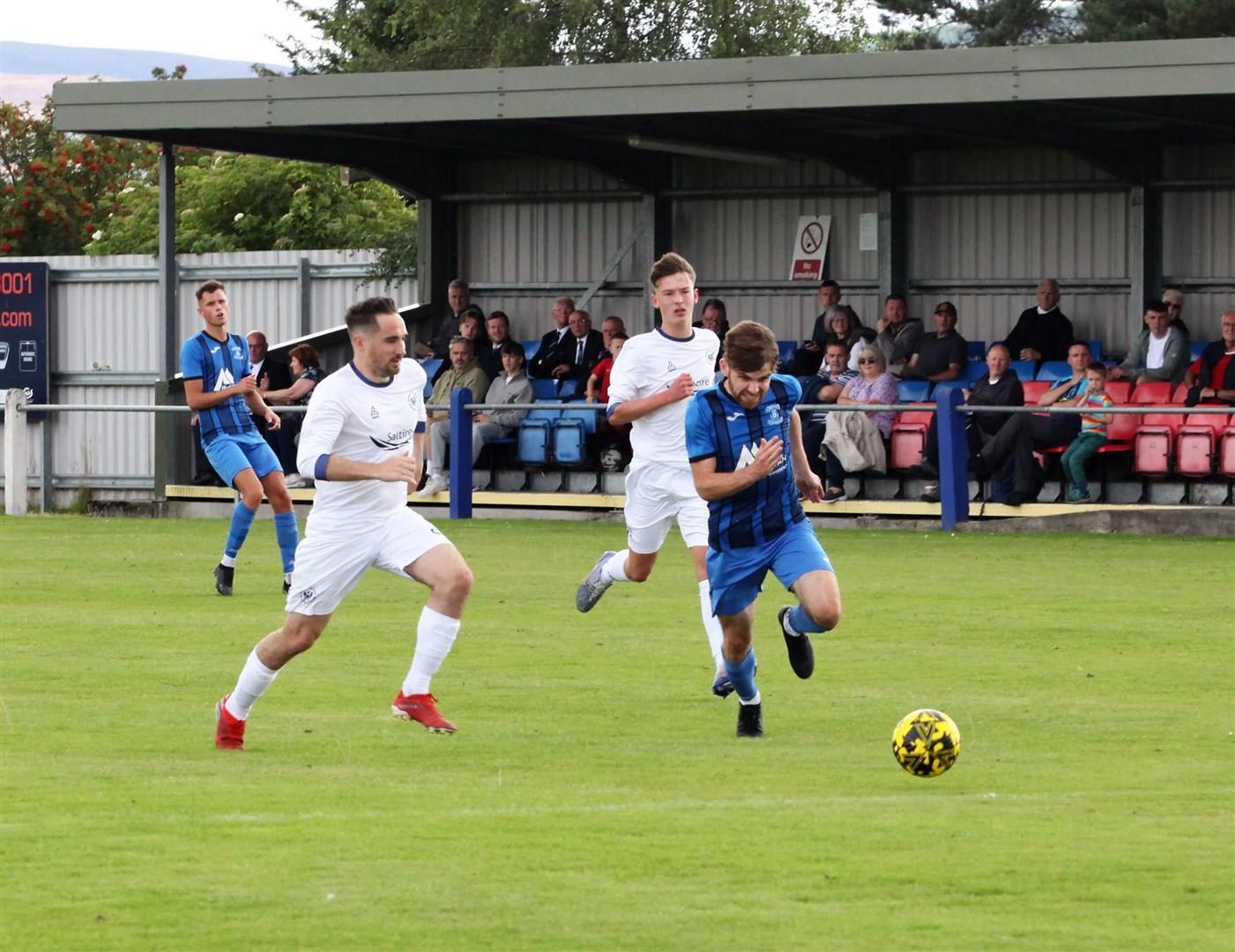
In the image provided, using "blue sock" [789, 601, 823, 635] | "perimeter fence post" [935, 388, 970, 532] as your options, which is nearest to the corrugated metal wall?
"perimeter fence post" [935, 388, 970, 532]

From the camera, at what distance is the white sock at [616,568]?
11.5 m

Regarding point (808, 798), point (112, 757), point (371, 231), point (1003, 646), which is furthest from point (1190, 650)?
point (371, 231)

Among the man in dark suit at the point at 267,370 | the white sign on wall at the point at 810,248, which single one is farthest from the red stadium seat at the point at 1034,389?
the man in dark suit at the point at 267,370

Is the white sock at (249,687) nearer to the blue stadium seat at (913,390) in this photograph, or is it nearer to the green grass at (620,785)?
the green grass at (620,785)

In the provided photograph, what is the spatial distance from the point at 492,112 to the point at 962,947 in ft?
56.5

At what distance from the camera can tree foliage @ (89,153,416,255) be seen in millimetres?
38938

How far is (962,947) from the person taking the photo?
18.0 ft

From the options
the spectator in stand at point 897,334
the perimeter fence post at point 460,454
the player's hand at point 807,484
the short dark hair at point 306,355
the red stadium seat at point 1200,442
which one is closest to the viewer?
the player's hand at point 807,484

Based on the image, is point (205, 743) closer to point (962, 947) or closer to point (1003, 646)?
point (962, 947)

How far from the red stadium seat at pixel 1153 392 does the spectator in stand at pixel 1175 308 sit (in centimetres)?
62

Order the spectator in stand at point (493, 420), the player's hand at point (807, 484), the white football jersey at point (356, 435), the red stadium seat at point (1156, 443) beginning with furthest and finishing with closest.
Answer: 1. the spectator in stand at point (493, 420)
2. the red stadium seat at point (1156, 443)
3. the player's hand at point (807, 484)
4. the white football jersey at point (356, 435)

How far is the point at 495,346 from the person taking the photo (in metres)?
23.5

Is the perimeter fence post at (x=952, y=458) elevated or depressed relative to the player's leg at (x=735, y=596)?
elevated

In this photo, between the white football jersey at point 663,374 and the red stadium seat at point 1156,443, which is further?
the red stadium seat at point 1156,443
